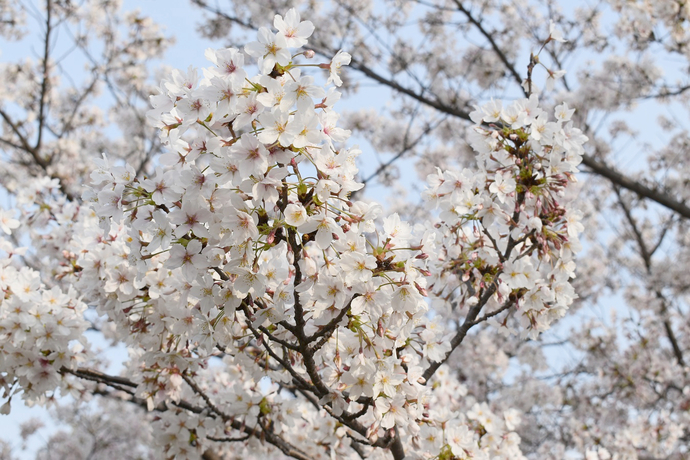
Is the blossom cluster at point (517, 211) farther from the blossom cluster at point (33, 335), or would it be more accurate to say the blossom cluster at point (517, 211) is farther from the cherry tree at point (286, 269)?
the blossom cluster at point (33, 335)

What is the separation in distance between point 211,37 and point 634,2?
23.1 feet

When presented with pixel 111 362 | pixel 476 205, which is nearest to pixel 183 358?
pixel 476 205

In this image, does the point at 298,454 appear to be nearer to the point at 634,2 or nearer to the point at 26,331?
→ the point at 26,331

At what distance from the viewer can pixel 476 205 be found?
2.83 metres

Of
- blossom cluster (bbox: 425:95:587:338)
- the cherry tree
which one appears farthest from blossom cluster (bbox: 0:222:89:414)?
blossom cluster (bbox: 425:95:587:338)

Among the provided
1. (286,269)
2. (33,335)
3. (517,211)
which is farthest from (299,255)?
(33,335)

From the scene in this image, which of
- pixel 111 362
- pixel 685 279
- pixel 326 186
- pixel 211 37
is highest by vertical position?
pixel 211 37

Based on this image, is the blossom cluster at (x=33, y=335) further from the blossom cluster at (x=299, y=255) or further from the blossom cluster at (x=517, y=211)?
the blossom cluster at (x=517, y=211)

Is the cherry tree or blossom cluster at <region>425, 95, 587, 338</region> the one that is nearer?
the cherry tree

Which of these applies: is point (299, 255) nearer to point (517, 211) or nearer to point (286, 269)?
→ point (286, 269)

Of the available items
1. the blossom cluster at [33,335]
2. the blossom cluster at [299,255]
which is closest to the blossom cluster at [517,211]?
the blossom cluster at [299,255]

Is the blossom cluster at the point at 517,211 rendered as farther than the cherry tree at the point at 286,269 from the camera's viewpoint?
Yes

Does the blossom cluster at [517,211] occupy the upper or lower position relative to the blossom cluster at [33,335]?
upper

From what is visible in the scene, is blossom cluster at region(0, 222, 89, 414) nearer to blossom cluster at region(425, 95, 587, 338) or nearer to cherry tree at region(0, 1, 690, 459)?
cherry tree at region(0, 1, 690, 459)
